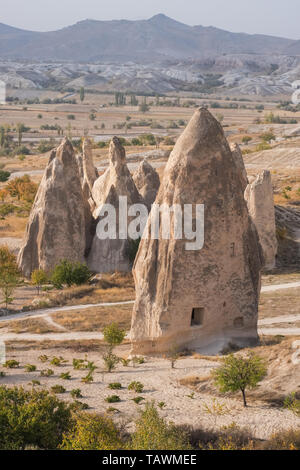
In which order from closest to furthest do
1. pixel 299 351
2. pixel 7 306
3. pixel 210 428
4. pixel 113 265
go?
pixel 210 428 → pixel 299 351 → pixel 7 306 → pixel 113 265

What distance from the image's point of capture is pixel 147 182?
36.2m

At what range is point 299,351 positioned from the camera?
15500 mm

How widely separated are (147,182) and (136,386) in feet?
68.7

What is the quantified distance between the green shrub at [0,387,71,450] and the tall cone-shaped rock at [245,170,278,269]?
2126 centimetres

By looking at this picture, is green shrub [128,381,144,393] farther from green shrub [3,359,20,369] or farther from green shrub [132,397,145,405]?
green shrub [3,359,20,369]

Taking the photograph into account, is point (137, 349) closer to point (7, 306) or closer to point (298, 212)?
point (7, 306)

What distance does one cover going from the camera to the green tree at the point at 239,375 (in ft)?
48.1

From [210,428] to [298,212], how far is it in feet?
106

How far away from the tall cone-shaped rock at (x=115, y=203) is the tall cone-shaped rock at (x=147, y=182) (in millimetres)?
2660

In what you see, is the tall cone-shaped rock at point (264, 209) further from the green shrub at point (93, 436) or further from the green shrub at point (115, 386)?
the green shrub at point (93, 436)

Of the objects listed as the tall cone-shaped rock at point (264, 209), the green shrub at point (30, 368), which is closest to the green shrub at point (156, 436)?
the green shrub at point (30, 368)

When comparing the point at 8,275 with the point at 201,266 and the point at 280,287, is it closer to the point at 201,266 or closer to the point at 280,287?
the point at 280,287

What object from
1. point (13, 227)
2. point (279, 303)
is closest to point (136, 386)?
point (279, 303)
